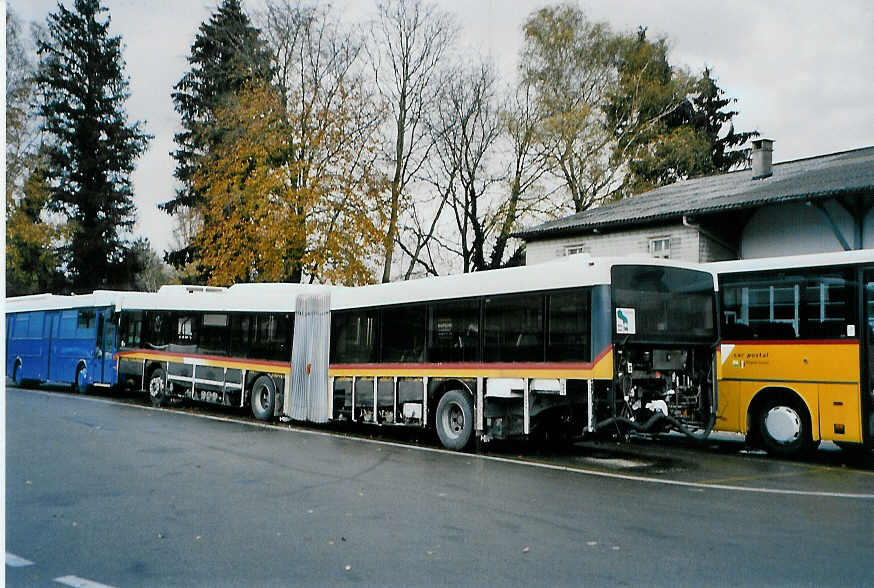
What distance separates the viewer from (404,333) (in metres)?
16.2

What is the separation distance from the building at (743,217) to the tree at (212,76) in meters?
11.9

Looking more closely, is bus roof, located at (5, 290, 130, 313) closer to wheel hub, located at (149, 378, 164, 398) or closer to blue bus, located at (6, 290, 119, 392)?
blue bus, located at (6, 290, 119, 392)

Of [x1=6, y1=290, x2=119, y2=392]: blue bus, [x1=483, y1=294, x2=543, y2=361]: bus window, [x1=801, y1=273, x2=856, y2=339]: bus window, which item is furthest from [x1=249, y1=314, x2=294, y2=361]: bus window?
[x1=801, y1=273, x2=856, y2=339]: bus window

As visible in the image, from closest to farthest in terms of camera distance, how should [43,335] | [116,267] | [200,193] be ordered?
[116,267] < [43,335] < [200,193]

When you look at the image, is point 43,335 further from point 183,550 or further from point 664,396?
point 183,550

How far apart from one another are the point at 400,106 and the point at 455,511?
30688 mm

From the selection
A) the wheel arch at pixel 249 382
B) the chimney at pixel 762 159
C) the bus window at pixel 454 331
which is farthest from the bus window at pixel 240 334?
the chimney at pixel 762 159

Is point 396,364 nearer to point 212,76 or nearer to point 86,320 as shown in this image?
point 86,320

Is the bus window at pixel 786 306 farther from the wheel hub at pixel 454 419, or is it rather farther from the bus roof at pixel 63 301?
the bus roof at pixel 63 301

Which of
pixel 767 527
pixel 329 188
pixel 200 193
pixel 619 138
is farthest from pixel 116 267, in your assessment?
pixel 619 138

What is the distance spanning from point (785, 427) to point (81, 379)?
19928 millimetres

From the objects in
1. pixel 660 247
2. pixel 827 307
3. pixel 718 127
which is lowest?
pixel 827 307

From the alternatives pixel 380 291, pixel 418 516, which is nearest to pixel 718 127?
pixel 380 291

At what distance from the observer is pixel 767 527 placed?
824cm
